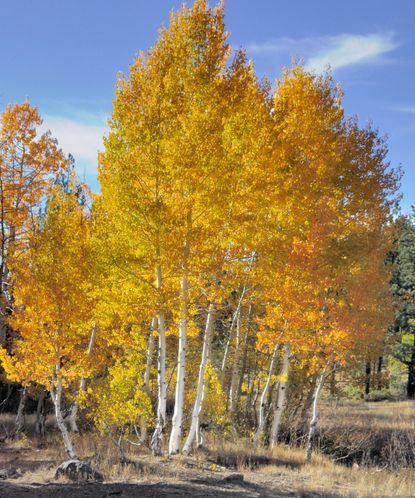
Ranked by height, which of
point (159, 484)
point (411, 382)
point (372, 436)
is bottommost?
point (372, 436)

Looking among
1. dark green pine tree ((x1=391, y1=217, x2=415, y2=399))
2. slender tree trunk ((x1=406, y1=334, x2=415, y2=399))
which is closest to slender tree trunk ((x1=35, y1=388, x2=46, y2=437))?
dark green pine tree ((x1=391, y1=217, x2=415, y2=399))

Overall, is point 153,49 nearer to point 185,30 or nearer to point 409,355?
point 185,30

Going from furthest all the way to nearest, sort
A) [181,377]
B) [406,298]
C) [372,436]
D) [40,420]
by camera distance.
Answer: [406,298], [372,436], [40,420], [181,377]

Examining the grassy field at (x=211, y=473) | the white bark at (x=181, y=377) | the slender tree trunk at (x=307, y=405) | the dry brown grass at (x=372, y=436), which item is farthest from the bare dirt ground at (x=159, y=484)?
the slender tree trunk at (x=307, y=405)

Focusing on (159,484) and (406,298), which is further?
(406,298)

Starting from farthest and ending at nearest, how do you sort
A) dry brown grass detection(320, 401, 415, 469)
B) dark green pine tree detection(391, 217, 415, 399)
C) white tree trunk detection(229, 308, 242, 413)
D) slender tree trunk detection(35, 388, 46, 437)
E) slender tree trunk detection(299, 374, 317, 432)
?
dark green pine tree detection(391, 217, 415, 399) → slender tree trunk detection(35, 388, 46, 437) → slender tree trunk detection(299, 374, 317, 432) → dry brown grass detection(320, 401, 415, 469) → white tree trunk detection(229, 308, 242, 413)

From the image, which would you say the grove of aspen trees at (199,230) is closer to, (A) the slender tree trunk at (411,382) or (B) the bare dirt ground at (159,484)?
(B) the bare dirt ground at (159,484)

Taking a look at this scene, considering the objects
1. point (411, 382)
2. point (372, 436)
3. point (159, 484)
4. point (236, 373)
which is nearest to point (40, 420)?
point (236, 373)

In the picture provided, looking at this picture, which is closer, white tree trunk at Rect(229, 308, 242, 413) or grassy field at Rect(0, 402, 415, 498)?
grassy field at Rect(0, 402, 415, 498)

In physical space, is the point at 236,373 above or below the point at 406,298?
below

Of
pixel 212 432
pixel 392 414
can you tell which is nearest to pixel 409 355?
pixel 392 414

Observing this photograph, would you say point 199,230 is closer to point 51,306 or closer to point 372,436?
point 51,306

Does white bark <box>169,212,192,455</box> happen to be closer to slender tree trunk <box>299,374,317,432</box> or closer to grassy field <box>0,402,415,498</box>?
grassy field <box>0,402,415,498</box>

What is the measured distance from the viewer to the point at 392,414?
24.0m
